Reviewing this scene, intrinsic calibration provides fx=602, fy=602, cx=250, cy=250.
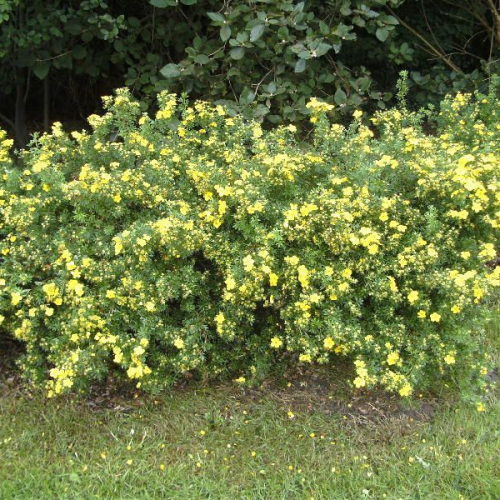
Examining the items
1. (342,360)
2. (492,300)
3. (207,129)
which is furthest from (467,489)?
(207,129)

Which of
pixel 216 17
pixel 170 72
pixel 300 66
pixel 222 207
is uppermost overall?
pixel 216 17

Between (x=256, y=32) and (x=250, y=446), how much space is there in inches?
95.5

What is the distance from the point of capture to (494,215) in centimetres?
281

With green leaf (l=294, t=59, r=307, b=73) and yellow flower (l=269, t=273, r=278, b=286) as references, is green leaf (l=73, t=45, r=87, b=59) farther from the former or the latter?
yellow flower (l=269, t=273, r=278, b=286)

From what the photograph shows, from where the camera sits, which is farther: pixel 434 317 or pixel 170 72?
pixel 170 72

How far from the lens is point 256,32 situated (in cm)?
369

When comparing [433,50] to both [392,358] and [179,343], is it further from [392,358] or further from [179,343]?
[179,343]

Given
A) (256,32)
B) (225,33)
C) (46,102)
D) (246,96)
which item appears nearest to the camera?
(256,32)

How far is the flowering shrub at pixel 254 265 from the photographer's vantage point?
8.62ft

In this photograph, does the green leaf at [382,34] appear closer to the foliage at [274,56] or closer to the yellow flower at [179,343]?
the foliage at [274,56]

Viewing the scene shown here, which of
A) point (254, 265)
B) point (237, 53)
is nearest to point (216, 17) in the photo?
point (237, 53)

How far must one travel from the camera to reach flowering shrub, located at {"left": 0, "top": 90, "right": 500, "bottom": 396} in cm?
263

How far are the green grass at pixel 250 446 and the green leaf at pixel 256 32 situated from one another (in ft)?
6.76

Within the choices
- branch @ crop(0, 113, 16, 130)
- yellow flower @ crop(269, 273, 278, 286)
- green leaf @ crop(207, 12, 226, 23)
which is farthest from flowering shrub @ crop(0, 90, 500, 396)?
branch @ crop(0, 113, 16, 130)
